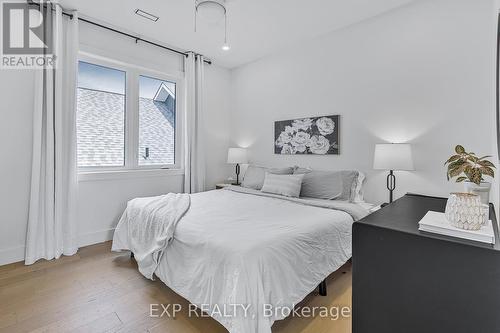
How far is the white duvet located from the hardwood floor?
23 cm

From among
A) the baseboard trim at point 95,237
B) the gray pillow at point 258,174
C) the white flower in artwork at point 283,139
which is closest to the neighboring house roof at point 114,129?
the baseboard trim at point 95,237

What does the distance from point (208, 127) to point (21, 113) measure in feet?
8.12

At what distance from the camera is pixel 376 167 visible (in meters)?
2.65

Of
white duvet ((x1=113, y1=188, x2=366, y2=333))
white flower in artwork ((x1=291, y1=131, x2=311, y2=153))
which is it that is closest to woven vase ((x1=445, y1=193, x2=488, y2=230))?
white duvet ((x1=113, y1=188, x2=366, y2=333))

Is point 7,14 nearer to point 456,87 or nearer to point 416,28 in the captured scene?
point 416,28

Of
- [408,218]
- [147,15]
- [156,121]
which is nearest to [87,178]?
[156,121]

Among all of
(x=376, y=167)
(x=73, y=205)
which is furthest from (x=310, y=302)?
(x=73, y=205)

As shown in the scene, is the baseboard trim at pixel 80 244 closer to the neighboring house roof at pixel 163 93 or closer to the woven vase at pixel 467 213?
the neighboring house roof at pixel 163 93

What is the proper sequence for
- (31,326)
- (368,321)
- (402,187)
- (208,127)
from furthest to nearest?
(208,127), (402,187), (31,326), (368,321)

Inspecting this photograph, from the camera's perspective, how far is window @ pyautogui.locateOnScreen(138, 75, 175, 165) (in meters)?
3.74

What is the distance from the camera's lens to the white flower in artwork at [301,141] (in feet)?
11.8

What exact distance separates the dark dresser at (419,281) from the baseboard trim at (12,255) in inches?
134

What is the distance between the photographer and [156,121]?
153 inches

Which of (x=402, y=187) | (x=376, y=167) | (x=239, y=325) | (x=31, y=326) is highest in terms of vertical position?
(x=376, y=167)
